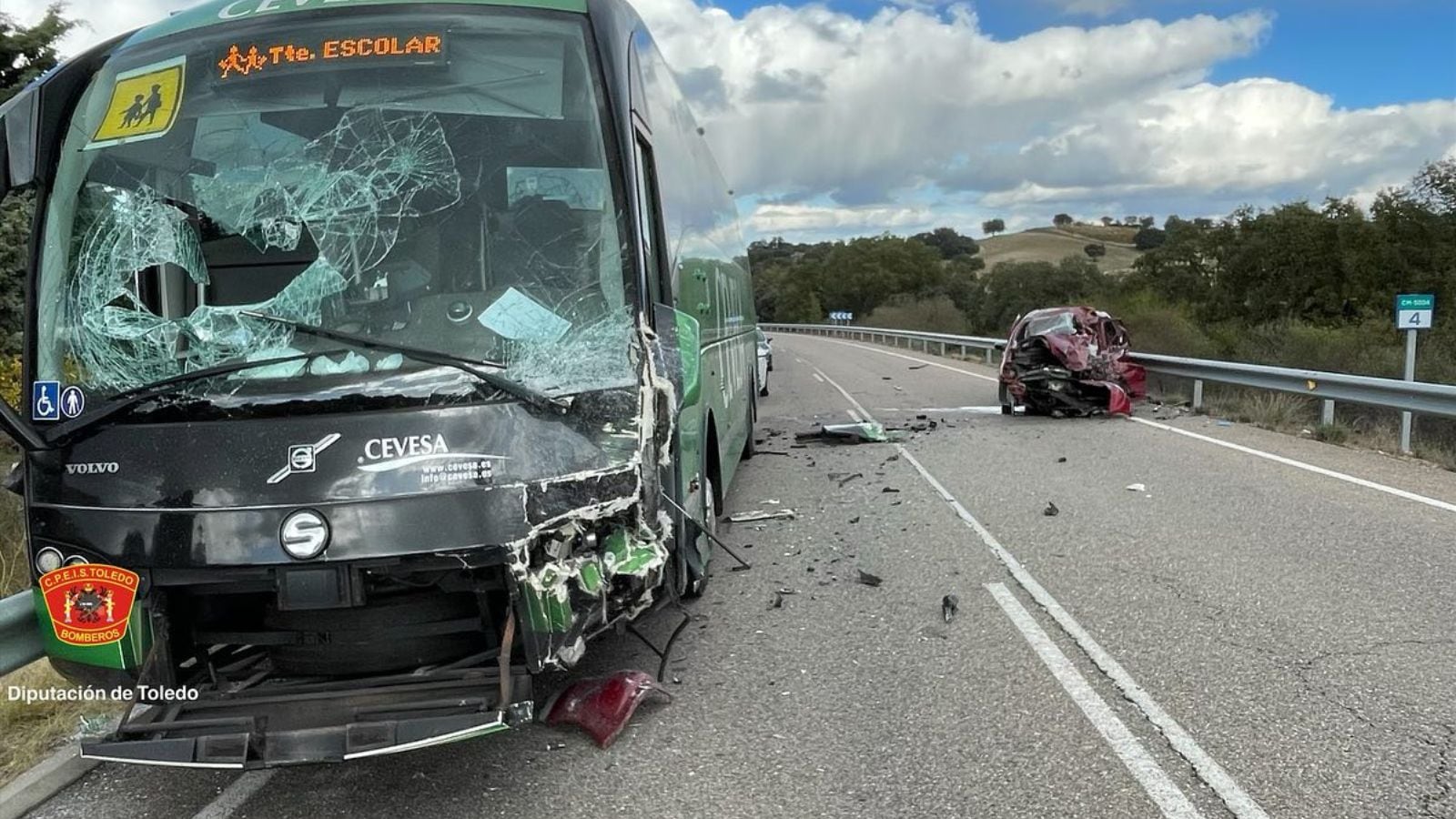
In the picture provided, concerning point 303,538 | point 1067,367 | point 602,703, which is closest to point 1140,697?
point 602,703

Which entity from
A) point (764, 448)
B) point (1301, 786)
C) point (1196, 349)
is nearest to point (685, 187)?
point (1301, 786)

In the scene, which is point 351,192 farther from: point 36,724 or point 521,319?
point 36,724

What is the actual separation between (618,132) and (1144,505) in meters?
6.31

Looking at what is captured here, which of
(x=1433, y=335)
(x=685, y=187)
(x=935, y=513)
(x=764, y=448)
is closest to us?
(x=685, y=187)

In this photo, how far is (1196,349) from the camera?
→ 2505cm

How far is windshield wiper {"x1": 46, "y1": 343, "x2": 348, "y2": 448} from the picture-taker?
12.0 ft

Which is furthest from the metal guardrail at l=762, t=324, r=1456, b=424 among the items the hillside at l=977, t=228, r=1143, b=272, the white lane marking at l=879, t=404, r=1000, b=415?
the hillside at l=977, t=228, r=1143, b=272

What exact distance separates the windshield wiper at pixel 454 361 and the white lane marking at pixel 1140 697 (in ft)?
9.16

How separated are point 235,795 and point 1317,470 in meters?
10.1

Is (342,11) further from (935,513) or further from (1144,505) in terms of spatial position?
(1144,505)

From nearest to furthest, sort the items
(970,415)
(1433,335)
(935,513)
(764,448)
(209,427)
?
(209,427), (935,513), (764,448), (970,415), (1433,335)

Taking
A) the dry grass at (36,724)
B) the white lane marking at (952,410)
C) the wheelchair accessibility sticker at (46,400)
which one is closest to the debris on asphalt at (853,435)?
the white lane marking at (952,410)

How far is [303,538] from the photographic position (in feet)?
11.4

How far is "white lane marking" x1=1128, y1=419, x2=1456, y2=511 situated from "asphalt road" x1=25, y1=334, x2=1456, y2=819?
0.26ft
